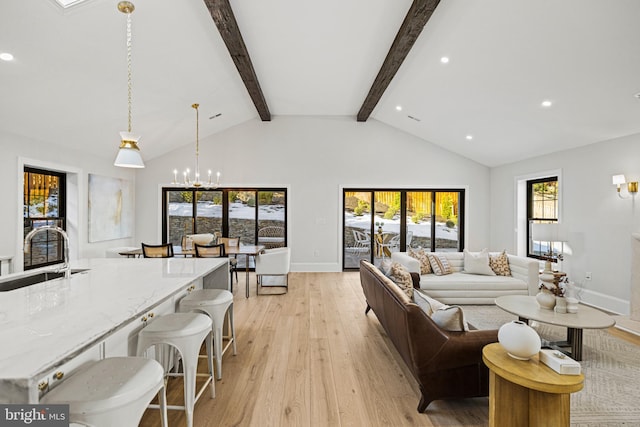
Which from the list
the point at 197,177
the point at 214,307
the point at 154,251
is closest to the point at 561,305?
the point at 214,307

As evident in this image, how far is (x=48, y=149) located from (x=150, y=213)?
261cm

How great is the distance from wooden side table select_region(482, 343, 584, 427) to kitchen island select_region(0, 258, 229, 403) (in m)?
1.88

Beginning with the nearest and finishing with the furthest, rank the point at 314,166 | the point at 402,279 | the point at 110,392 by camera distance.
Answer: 1. the point at 110,392
2. the point at 402,279
3. the point at 314,166

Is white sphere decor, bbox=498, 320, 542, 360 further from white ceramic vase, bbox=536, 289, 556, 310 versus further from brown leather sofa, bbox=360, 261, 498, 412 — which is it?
white ceramic vase, bbox=536, 289, 556, 310

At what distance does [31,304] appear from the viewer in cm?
159

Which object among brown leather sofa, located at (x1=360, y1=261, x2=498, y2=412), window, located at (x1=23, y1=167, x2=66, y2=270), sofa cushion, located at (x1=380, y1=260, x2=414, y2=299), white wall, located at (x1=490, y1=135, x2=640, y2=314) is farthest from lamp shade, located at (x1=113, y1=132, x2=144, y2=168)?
white wall, located at (x1=490, y1=135, x2=640, y2=314)

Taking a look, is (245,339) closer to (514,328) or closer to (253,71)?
(514,328)

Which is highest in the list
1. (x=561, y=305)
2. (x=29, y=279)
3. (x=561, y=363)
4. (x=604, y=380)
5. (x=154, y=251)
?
(x=29, y=279)

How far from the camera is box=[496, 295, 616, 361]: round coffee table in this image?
2736 mm

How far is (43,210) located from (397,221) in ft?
21.4

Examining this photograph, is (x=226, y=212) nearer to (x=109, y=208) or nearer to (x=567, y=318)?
(x=109, y=208)

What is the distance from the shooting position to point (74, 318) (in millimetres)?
1404

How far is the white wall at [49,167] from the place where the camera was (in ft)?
13.2

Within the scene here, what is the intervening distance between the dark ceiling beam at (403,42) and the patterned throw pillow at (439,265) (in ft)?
9.33
